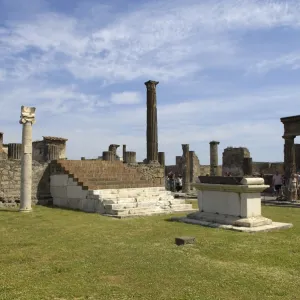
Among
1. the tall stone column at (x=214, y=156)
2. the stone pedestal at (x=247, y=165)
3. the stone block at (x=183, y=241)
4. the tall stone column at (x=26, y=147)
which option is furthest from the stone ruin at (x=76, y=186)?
the tall stone column at (x=214, y=156)

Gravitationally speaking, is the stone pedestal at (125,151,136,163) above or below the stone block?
above

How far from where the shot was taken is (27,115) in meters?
12.2

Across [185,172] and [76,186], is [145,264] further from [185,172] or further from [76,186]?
[185,172]

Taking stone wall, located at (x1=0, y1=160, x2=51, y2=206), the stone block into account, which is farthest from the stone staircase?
the stone block

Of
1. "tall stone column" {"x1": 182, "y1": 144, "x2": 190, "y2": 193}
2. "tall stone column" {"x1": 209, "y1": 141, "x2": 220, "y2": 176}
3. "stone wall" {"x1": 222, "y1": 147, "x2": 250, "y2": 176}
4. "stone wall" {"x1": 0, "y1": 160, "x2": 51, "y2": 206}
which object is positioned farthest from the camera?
"stone wall" {"x1": 222, "y1": 147, "x2": 250, "y2": 176}

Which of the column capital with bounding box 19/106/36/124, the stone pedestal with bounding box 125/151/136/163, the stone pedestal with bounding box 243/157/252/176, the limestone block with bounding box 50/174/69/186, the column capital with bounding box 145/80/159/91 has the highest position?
the column capital with bounding box 145/80/159/91

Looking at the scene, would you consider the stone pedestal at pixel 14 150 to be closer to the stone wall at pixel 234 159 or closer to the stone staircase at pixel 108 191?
the stone staircase at pixel 108 191

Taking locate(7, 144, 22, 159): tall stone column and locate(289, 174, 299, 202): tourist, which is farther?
locate(289, 174, 299, 202): tourist

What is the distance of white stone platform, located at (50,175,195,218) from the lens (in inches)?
432

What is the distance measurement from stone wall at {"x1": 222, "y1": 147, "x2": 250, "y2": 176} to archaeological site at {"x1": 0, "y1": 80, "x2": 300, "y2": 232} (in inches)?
606

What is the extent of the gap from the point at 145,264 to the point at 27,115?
28.6 feet

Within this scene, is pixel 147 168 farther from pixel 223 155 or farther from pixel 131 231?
pixel 223 155

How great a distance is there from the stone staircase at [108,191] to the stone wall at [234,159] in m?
19.3

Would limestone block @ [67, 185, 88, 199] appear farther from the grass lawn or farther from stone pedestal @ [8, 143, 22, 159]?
the grass lawn
